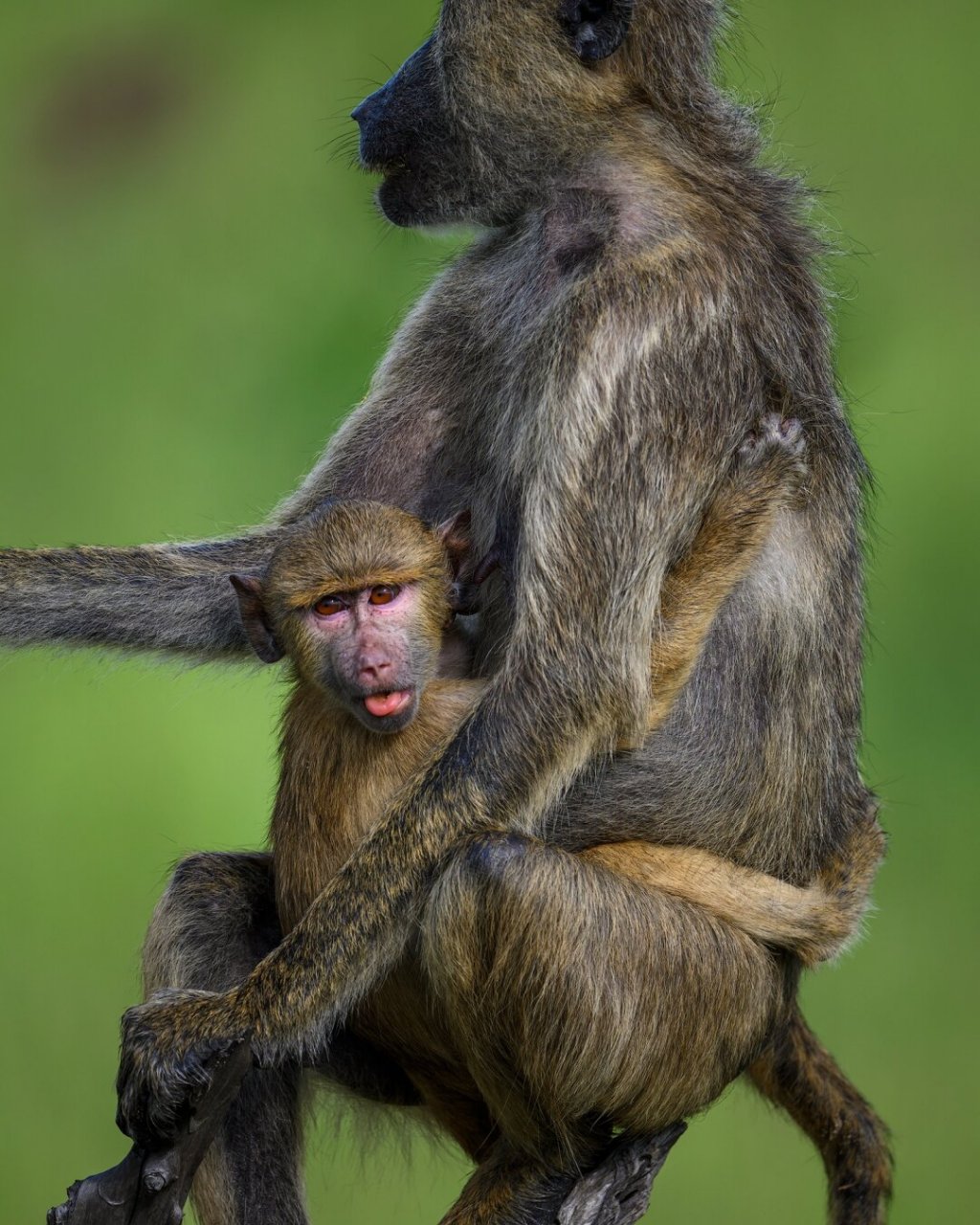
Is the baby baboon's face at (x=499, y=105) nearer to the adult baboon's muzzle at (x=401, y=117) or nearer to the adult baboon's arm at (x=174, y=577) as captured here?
the adult baboon's muzzle at (x=401, y=117)

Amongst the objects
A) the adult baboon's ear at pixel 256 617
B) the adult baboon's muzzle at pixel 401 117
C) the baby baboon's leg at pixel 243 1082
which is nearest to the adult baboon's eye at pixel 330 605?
the adult baboon's ear at pixel 256 617

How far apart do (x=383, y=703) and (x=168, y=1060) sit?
93cm

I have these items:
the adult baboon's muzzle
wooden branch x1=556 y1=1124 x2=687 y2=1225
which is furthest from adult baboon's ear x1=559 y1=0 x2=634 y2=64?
wooden branch x1=556 y1=1124 x2=687 y2=1225

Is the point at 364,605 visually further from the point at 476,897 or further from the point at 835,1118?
the point at 835,1118

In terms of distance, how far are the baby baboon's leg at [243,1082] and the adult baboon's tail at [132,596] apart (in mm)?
742

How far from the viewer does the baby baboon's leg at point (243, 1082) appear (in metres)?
4.24

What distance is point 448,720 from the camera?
13.4ft

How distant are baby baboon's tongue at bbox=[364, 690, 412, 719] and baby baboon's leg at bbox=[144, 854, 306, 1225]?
813 millimetres

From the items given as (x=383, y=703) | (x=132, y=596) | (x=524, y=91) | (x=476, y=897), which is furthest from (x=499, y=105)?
(x=476, y=897)

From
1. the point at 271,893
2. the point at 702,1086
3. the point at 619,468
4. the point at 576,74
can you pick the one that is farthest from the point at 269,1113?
the point at 576,74

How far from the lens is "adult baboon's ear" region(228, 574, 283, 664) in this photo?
13.8ft

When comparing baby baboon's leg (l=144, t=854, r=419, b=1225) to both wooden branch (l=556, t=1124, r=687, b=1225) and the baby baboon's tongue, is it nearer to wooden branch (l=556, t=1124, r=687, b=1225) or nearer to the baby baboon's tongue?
wooden branch (l=556, t=1124, r=687, b=1225)

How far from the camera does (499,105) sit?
4309 mm

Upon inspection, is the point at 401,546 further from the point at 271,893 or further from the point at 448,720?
the point at 271,893
